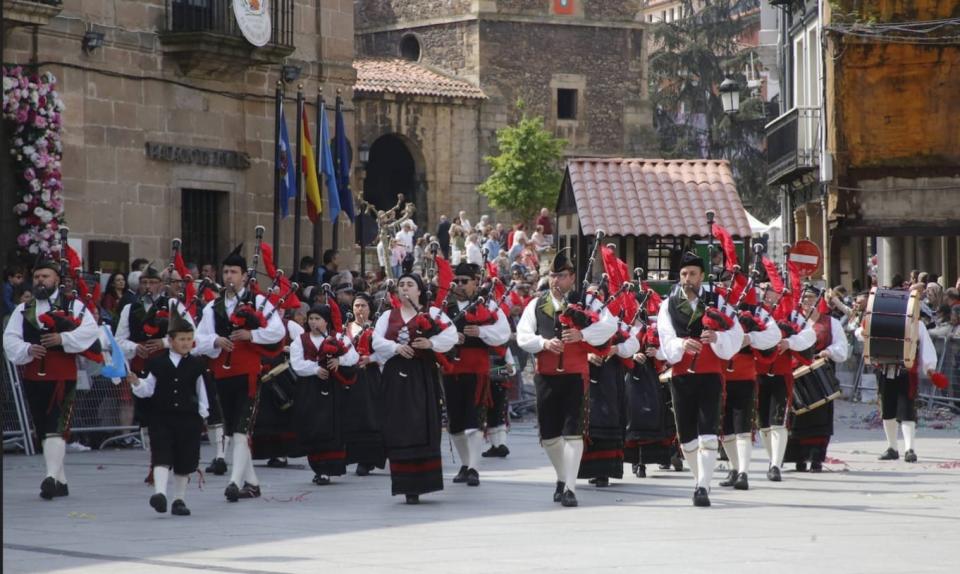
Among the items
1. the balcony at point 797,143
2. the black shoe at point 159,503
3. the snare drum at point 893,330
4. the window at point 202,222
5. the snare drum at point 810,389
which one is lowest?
the black shoe at point 159,503

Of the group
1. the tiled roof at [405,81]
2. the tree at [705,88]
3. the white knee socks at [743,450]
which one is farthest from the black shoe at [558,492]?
the tree at [705,88]

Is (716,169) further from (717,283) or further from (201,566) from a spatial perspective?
(201,566)

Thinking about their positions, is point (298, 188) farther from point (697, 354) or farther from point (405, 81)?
point (405, 81)

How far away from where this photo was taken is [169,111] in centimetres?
2550

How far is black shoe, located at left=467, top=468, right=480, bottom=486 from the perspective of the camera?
1503 centimetres

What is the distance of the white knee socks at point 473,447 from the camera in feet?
50.7

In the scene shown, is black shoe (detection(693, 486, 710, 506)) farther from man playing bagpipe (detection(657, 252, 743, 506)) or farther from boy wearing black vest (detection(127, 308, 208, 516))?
boy wearing black vest (detection(127, 308, 208, 516))

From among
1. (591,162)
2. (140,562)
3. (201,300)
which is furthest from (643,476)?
(591,162)

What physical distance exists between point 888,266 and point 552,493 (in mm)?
24981

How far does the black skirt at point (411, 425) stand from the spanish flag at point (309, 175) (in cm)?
1334

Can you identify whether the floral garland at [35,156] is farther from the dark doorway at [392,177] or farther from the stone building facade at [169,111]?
the dark doorway at [392,177]

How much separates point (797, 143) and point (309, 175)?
35.2 ft

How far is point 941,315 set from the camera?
917 inches

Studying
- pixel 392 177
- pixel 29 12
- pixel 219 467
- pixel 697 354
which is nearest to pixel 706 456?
pixel 697 354
